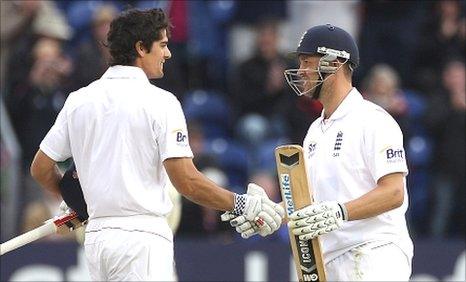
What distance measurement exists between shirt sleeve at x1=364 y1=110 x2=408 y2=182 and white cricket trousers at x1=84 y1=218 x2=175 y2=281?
1.09m

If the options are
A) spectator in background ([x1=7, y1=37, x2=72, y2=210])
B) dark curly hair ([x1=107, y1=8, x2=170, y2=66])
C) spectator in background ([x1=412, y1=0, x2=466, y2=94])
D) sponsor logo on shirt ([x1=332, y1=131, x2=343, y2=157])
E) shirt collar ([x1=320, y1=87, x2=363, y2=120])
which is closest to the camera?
dark curly hair ([x1=107, y1=8, x2=170, y2=66])

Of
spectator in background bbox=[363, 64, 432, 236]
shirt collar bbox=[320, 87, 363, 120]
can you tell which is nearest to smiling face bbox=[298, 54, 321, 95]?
shirt collar bbox=[320, 87, 363, 120]

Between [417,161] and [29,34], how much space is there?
3700 millimetres

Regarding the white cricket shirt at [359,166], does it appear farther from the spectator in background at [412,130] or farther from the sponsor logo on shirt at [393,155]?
the spectator in background at [412,130]

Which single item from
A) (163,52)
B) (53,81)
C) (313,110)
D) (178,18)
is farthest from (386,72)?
(163,52)

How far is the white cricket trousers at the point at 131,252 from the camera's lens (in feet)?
20.7

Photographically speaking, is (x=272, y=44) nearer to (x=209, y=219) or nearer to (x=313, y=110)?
(x=313, y=110)

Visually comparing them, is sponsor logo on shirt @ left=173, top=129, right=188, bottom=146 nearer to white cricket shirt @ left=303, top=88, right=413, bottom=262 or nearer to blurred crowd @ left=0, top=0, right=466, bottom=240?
white cricket shirt @ left=303, top=88, right=413, bottom=262

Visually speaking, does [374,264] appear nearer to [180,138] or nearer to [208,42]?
[180,138]

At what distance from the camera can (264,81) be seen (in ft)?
40.5

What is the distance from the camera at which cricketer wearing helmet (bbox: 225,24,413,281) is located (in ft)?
20.7

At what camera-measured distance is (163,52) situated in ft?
21.5

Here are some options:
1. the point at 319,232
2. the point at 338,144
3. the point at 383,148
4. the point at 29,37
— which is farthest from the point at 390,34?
the point at 319,232

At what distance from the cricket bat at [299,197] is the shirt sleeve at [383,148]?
345 millimetres
